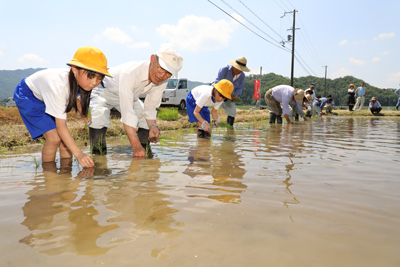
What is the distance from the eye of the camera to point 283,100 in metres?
8.12

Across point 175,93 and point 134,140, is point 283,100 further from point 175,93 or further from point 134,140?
point 175,93

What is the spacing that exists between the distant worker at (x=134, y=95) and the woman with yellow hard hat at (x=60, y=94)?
0.46 meters

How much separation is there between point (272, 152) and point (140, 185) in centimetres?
216

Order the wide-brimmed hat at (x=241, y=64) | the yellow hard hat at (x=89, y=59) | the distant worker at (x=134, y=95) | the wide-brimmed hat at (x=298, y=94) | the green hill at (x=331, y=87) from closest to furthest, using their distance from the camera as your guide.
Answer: the yellow hard hat at (x=89, y=59)
the distant worker at (x=134, y=95)
the wide-brimmed hat at (x=241, y=64)
the wide-brimmed hat at (x=298, y=94)
the green hill at (x=331, y=87)

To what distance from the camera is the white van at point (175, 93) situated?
1447 cm

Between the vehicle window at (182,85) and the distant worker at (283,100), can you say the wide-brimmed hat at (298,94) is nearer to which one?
the distant worker at (283,100)

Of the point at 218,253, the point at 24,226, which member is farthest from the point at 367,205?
the point at 24,226

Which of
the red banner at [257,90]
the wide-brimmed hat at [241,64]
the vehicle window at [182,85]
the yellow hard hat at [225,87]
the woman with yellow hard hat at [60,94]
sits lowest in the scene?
the woman with yellow hard hat at [60,94]

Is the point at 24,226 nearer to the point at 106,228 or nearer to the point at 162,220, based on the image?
the point at 106,228

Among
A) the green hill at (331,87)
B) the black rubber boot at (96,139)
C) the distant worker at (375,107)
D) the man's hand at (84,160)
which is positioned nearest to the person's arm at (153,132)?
the black rubber boot at (96,139)

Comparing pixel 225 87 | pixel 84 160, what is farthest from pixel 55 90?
pixel 225 87

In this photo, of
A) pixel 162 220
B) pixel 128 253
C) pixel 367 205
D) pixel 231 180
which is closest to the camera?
pixel 128 253

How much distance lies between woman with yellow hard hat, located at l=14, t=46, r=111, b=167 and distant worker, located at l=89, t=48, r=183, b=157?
46cm

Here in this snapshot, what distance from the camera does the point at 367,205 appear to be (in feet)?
5.88
